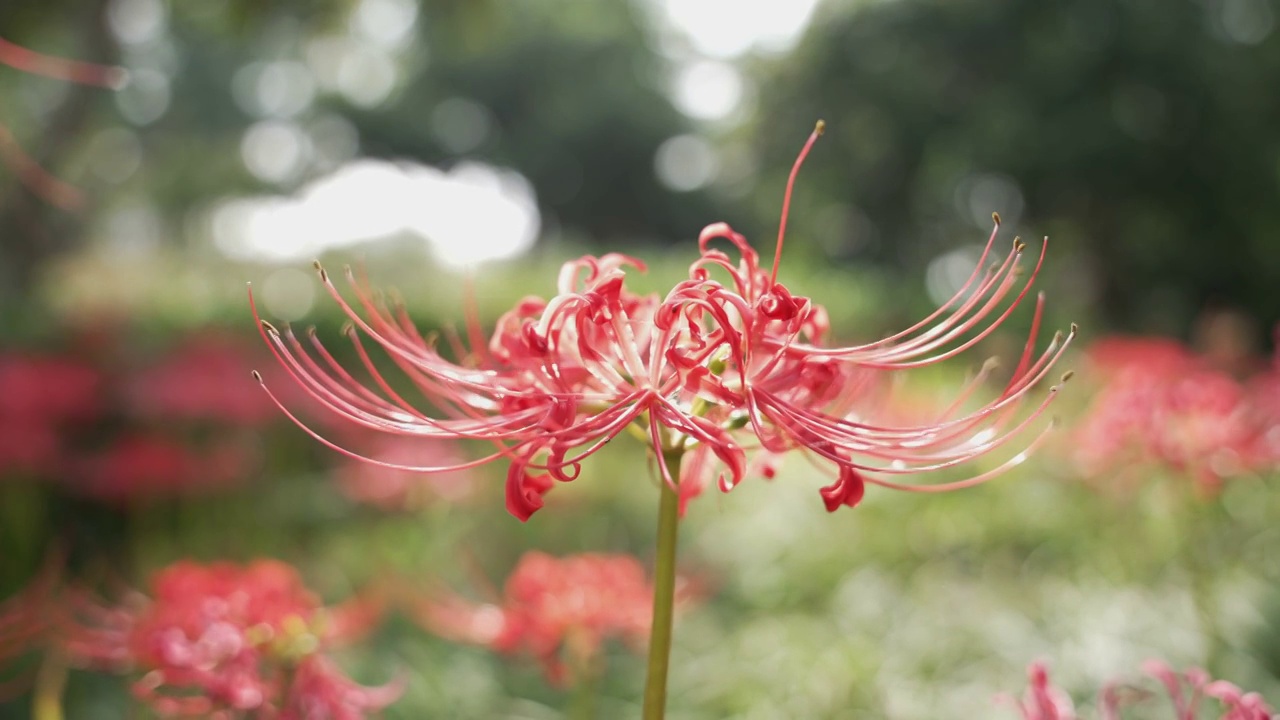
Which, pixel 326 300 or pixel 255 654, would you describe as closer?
pixel 255 654

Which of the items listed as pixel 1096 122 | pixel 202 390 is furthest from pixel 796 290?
pixel 1096 122

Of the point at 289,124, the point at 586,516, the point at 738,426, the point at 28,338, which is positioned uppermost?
the point at 289,124

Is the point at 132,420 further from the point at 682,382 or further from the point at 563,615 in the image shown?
the point at 682,382

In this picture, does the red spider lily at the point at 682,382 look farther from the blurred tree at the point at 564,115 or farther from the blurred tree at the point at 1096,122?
the blurred tree at the point at 564,115

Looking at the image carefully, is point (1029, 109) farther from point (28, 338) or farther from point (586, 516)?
point (28, 338)

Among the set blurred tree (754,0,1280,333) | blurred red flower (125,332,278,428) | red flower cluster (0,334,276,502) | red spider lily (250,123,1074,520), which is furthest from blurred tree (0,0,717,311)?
red spider lily (250,123,1074,520)

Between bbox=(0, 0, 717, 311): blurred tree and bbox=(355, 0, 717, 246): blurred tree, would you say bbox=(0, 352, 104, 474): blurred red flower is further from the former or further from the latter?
bbox=(355, 0, 717, 246): blurred tree

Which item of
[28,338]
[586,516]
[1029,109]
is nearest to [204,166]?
[1029,109]
